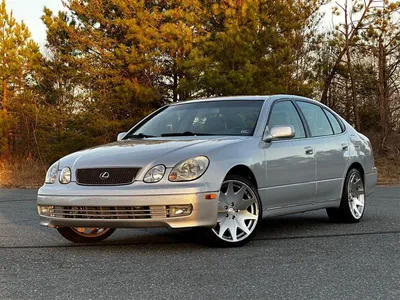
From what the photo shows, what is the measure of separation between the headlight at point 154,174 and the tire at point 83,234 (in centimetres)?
133

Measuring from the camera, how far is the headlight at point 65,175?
622 centimetres

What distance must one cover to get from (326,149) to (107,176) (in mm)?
3033

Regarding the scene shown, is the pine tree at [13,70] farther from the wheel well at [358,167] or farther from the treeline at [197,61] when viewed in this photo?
the wheel well at [358,167]

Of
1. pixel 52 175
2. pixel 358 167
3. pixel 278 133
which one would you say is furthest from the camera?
pixel 358 167

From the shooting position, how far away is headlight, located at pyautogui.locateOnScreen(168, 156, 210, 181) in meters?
5.89

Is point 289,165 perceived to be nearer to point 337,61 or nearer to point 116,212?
point 116,212

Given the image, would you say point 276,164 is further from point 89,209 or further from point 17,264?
point 17,264

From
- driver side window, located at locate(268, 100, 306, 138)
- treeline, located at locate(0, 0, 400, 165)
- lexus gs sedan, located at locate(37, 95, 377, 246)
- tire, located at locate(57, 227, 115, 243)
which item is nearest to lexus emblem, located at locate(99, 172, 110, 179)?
lexus gs sedan, located at locate(37, 95, 377, 246)

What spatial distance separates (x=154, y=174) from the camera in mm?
5887

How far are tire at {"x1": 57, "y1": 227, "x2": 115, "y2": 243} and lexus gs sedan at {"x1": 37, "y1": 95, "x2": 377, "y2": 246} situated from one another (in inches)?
0.4

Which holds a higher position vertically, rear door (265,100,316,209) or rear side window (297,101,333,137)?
rear side window (297,101,333,137)

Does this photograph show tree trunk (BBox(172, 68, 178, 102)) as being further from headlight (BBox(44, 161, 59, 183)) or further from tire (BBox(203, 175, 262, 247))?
tire (BBox(203, 175, 262, 247))

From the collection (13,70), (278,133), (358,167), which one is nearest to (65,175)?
(278,133)

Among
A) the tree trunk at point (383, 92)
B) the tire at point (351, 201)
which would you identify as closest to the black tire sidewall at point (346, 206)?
the tire at point (351, 201)
